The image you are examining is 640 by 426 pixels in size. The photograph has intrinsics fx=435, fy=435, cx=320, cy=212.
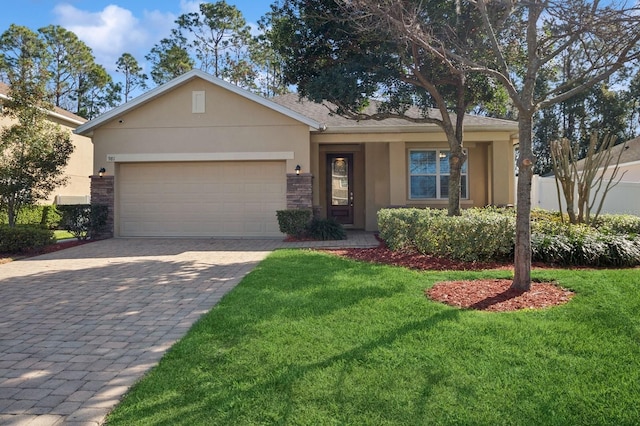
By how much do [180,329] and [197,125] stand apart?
31.3 ft

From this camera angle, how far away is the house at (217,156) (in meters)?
12.9

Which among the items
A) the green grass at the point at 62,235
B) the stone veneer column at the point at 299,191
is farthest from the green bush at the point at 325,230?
the green grass at the point at 62,235

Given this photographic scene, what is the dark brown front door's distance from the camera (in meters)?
15.5

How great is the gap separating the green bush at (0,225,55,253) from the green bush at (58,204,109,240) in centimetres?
153

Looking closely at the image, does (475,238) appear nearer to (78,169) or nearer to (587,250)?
(587,250)

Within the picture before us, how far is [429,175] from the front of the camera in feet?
48.1

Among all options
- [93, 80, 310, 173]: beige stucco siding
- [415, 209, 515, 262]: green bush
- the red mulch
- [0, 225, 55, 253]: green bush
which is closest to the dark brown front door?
[93, 80, 310, 173]: beige stucco siding

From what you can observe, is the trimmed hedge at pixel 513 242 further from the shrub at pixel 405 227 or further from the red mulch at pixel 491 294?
the red mulch at pixel 491 294

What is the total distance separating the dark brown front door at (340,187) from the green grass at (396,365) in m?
9.94

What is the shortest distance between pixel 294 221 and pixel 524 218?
725 cm

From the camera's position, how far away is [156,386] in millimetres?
3316

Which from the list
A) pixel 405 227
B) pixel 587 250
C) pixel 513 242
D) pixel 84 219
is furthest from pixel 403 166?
pixel 84 219

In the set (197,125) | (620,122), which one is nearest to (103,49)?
(197,125)

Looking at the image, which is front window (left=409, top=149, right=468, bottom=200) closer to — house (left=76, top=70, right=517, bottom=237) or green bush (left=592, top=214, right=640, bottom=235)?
house (left=76, top=70, right=517, bottom=237)
